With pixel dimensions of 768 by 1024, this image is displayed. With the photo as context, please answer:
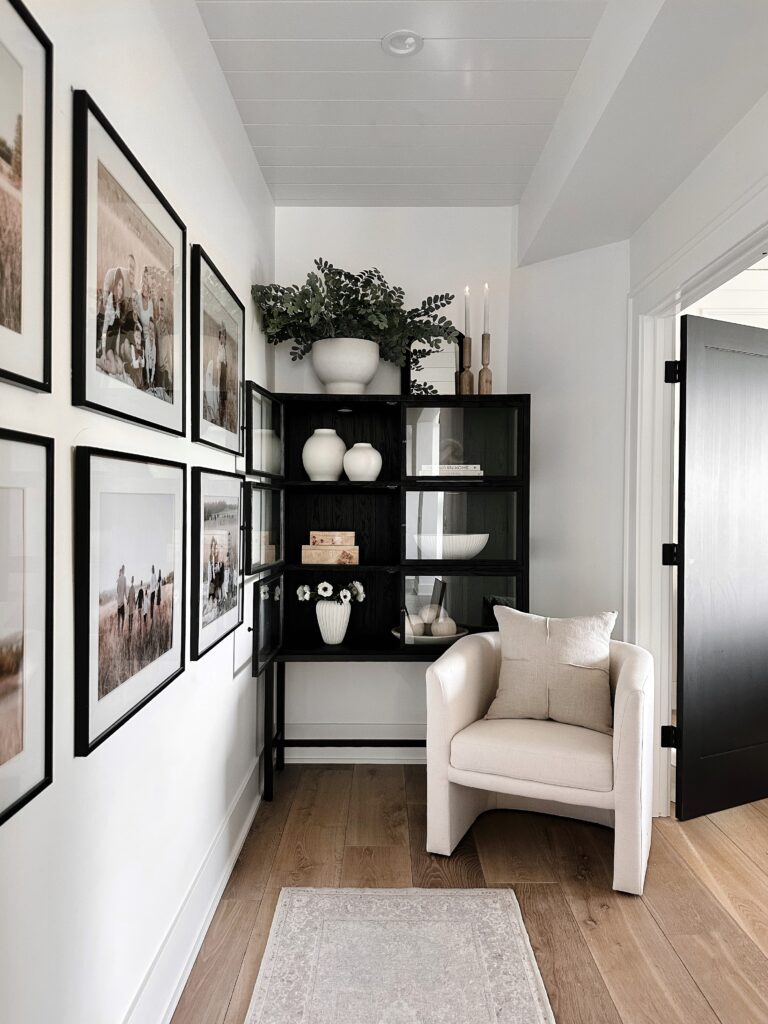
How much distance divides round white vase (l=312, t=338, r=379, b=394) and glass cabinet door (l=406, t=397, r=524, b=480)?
266 millimetres

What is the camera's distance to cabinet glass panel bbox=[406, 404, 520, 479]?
10.9 feet

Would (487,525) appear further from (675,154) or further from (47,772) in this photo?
(47,772)

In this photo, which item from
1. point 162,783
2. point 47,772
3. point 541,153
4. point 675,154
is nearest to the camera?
point 47,772

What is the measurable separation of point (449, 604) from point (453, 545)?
26cm

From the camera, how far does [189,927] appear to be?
206 centimetres

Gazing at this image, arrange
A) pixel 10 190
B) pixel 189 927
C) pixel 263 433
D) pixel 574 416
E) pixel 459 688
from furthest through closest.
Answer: pixel 574 416
pixel 263 433
pixel 459 688
pixel 189 927
pixel 10 190

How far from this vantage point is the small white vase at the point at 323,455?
337cm

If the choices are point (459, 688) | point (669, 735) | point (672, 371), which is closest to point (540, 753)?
point (459, 688)

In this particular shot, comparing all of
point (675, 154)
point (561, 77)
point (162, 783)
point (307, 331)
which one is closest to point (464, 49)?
point (561, 77)

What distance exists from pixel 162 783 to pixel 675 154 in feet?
7.79

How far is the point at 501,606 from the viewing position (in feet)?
10.3

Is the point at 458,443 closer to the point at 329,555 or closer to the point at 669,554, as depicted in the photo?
the point at 329,555

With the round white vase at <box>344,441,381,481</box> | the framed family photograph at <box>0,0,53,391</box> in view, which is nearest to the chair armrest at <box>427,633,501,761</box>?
the round white vase at <box>344,441,381,481</box>

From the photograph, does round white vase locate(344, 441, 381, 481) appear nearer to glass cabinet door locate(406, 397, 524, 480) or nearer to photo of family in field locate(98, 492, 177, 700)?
glass cabinet door locate(406, 397, 524, 480)
